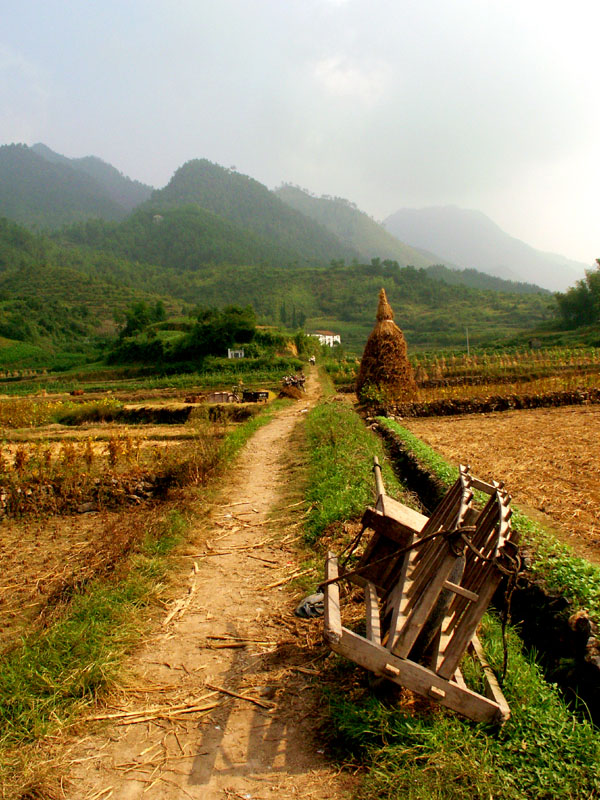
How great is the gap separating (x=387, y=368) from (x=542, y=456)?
29.5ft

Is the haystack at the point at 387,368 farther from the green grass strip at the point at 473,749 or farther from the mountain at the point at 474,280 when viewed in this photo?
the mountain at the point at 474,280

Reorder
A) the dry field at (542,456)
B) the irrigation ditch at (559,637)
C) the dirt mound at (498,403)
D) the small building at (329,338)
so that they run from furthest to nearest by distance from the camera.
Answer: the small building at (329,338) → the dirt mound at (498,403) → the dry field at (542,456) → the irrigation ditch at (559,637)

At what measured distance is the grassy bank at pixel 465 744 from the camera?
2.29m

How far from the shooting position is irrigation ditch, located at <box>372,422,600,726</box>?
2902 mm

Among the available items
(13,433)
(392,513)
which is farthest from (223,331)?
(392,513)

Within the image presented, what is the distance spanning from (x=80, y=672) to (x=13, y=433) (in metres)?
15.0

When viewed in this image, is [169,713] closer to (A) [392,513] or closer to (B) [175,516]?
(A) [392,513]

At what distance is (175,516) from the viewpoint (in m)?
6.31

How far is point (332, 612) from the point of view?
2.80 metres

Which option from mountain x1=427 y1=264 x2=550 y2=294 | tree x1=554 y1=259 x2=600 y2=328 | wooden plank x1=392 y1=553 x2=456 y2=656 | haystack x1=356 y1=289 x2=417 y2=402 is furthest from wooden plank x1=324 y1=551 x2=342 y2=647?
mountain x1=427 y1=264 x2=550 y2=294

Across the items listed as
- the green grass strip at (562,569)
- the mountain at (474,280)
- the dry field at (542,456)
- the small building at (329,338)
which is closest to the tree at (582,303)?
the small building at (329,338)

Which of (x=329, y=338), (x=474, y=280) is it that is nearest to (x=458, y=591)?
(x=329, y=338)

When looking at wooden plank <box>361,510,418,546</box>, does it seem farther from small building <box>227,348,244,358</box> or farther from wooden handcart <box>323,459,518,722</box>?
small building <box>227,348,244,358</box>

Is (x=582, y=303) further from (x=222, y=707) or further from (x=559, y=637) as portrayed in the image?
(x=222, y=707)
